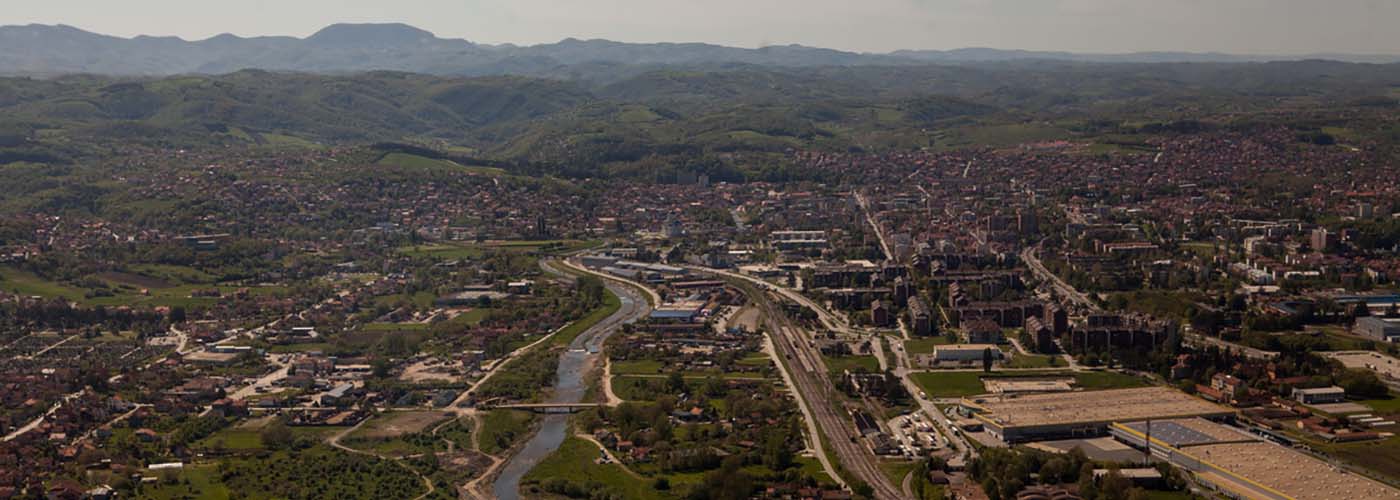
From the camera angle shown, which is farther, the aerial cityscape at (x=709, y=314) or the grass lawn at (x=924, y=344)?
the grass lawn at (x=924, y=344)

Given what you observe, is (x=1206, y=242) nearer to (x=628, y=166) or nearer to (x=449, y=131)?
(x=628, y=166)

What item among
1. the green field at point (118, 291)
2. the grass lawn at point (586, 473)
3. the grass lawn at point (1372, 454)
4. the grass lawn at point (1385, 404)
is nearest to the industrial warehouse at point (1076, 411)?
the grass lawn at point (1372, 454)

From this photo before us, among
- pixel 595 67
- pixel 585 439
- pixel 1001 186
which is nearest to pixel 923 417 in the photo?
pixel 585 439

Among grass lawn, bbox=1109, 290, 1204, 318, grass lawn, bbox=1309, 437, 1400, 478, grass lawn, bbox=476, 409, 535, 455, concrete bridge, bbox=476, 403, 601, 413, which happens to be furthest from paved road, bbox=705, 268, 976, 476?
grass lawn, bbox=1109, 290, 1204, 318

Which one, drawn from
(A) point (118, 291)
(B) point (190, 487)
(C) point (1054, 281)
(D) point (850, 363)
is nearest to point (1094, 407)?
(D) point (850, 363)

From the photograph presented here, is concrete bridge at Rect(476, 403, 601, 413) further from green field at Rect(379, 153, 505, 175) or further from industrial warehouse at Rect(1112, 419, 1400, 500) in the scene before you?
green field at Rect(379, 153, 505, 175)

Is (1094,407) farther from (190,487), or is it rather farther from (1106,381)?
(190,487)

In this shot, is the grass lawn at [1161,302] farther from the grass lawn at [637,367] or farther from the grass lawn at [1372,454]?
the grass lawn at [637,367]
